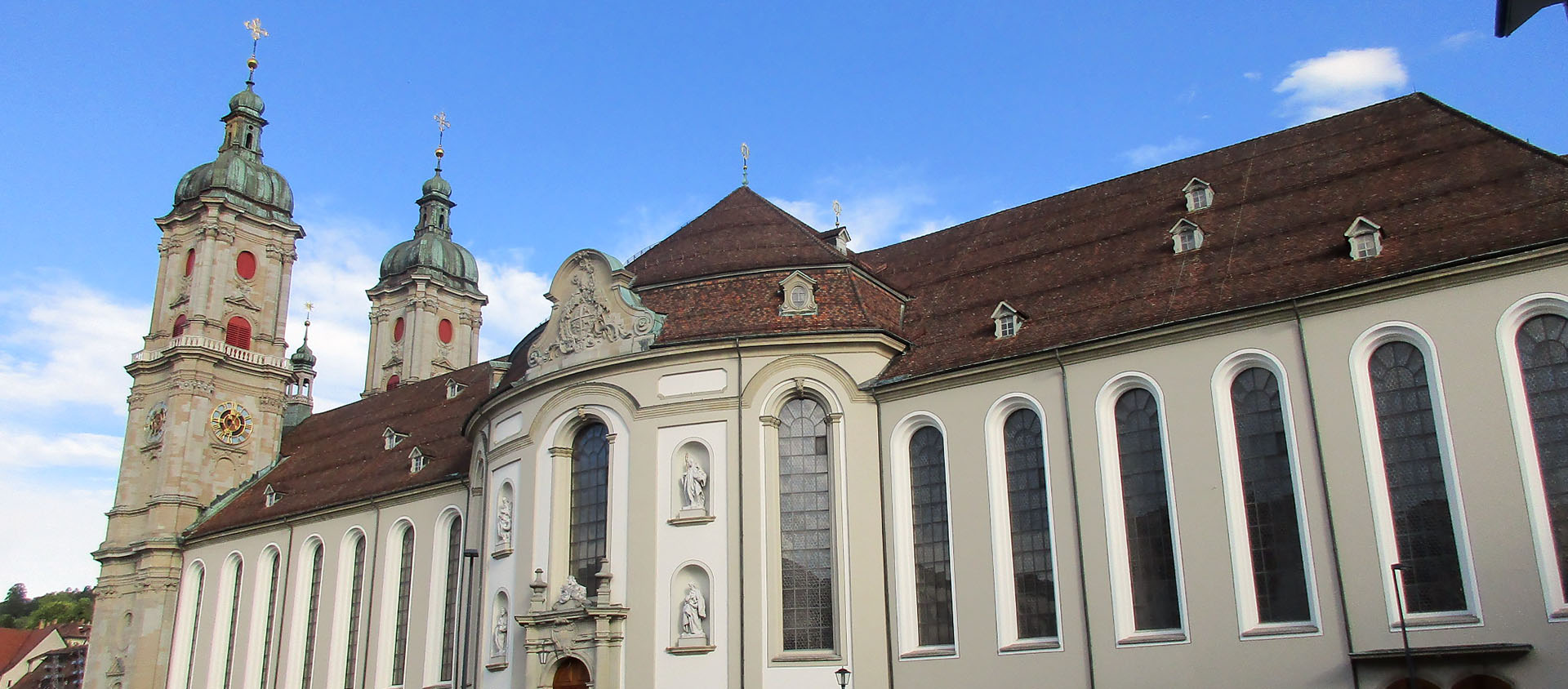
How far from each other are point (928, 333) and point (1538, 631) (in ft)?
48.4

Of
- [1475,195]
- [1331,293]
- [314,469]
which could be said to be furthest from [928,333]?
[314,469]

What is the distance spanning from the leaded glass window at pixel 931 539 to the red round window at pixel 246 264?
37.6m

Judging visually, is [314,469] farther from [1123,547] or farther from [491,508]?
[1123,547]

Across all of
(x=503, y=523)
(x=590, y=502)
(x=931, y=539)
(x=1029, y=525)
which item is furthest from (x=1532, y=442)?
(x=503, y=523)

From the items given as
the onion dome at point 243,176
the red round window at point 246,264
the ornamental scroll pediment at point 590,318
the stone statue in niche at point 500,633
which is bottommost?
the stone statue in niche at point 500,633

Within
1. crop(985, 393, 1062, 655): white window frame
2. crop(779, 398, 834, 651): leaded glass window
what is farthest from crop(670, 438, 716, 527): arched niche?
crop(985, 393, 1062, 655): white window frame

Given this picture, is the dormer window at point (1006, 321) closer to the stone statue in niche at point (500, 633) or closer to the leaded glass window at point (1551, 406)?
the leaded glass window at point (1551, 406)

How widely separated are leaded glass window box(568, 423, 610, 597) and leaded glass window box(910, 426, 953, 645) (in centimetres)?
745

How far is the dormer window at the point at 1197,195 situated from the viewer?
29.8 metres

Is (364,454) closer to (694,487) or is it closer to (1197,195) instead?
(694,487)

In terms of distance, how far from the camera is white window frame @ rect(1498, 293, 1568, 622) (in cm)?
2061

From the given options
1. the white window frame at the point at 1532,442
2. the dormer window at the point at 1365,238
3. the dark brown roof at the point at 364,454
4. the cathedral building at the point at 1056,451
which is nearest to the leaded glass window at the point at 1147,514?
the cathedral building at the point at 1056,451

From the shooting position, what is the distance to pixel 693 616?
93.8 feet

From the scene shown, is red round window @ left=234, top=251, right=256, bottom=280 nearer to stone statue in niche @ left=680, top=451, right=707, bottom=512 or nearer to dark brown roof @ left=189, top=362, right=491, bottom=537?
dark brown roof @ left=189, top=362, right=491, bottom=537
